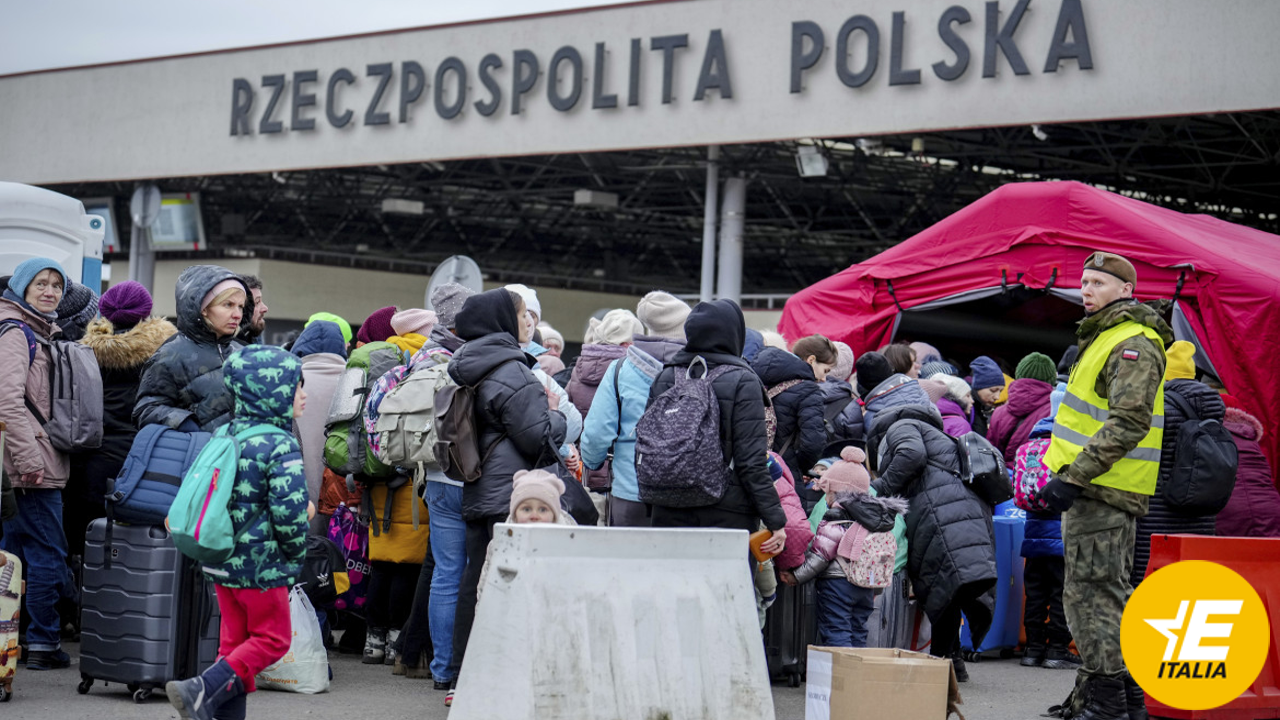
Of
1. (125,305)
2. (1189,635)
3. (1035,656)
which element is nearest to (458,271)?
(125,305)

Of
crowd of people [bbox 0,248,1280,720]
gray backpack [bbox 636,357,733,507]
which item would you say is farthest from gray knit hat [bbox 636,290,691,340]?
gray backpack [bbox 636,357,733,507]

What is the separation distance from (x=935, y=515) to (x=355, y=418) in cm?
330

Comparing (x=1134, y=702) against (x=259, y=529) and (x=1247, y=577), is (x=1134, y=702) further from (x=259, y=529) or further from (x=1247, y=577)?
(x=259, y=529)

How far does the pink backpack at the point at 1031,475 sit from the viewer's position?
28.6ft

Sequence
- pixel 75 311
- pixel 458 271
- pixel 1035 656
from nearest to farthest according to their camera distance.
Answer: pixel 75 311 < pixel 1035 656 < pixel 458 271

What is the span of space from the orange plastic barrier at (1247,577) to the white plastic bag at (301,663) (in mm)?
4108

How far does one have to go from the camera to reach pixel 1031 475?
345 inches

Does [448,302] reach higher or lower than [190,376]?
higher

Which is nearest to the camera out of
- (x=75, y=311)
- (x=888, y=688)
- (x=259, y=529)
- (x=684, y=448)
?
(x=259, y=529)

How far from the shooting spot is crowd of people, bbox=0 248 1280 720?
6.27 m

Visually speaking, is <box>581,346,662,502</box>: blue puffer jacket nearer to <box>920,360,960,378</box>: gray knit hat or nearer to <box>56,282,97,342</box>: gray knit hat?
<box>56,282,97,342</box>: gray knit hat

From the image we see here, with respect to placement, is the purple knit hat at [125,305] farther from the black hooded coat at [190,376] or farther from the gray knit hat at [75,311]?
the black hooded coat at [190,376]

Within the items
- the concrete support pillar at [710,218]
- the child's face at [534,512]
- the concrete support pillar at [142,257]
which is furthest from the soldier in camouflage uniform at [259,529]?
the concrete support pillar at [142,257]

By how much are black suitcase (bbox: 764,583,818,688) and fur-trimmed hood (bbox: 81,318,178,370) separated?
3.74 m
